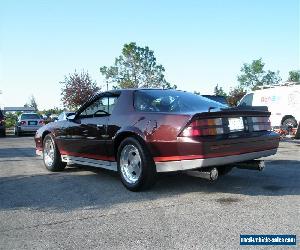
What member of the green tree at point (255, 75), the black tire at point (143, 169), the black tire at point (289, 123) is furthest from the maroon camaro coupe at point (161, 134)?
the green tree at point (255, 75)

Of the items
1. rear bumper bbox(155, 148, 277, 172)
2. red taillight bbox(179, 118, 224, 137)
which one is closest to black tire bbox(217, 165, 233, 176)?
rear bumper bbox(155, 148, 277, 172)

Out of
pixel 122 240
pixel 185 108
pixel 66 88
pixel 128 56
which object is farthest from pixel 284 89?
pixel 128 56

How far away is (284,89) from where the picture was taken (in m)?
16.1

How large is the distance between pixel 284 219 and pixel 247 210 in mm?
453

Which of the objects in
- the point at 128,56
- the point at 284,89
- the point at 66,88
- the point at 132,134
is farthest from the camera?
the point at 128,56

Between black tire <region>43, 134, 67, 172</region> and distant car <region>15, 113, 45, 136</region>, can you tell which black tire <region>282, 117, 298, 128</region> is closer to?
black tire <region>43, 134, 67, 172</region>

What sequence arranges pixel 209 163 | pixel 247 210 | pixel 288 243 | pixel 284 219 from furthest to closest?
pixel 209 163 < pixel 247 210 < pixel 284 219 < pixel 288 243

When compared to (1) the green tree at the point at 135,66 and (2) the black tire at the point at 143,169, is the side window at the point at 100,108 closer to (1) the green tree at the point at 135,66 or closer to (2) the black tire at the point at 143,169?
(2) the black tire at the point at 143,169

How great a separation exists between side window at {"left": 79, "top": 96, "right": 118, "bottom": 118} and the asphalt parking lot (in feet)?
3.40

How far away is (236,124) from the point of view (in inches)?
203

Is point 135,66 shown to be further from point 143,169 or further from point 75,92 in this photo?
point 143,169

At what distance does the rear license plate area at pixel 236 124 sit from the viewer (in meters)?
5.05

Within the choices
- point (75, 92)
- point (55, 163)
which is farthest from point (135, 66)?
point (55, 163)

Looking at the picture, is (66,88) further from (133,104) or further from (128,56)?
(133,104)
